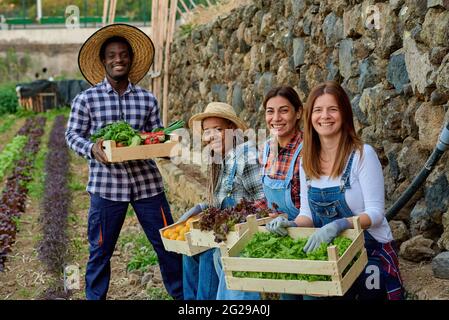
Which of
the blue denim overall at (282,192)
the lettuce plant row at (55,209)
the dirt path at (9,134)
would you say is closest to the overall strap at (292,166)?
the blue denim overall at (282,192)

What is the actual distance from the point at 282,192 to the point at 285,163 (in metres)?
0.16

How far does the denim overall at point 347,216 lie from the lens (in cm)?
374

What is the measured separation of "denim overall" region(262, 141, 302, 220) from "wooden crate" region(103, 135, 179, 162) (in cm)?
99

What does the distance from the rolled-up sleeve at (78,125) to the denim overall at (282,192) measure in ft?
4.58

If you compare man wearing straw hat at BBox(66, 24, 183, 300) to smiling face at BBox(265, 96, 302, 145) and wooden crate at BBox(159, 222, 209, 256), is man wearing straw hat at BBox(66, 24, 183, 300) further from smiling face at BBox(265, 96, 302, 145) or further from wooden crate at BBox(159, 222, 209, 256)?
smiling face at BBox(265, 96, 302, 145)

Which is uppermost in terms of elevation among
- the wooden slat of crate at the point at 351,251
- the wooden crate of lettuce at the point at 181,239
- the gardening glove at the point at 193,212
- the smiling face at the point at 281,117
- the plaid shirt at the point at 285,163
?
the smiling face at the point at 281,117

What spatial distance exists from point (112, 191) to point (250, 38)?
4.02 m

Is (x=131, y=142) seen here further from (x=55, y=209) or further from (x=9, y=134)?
(x=9, y=134)

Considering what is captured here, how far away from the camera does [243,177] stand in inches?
181

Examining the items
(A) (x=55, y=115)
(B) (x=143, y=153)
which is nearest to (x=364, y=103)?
(B) (x=143, y=153)

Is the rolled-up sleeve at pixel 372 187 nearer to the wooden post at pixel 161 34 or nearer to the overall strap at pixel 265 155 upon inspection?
the overall strap at pixel 265 155

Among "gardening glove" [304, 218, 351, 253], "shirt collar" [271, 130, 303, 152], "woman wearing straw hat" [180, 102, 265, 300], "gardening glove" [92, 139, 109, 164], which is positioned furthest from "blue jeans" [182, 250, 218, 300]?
"gardening glove" [304, 218, 351, 253]

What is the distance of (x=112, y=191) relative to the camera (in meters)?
5.34
